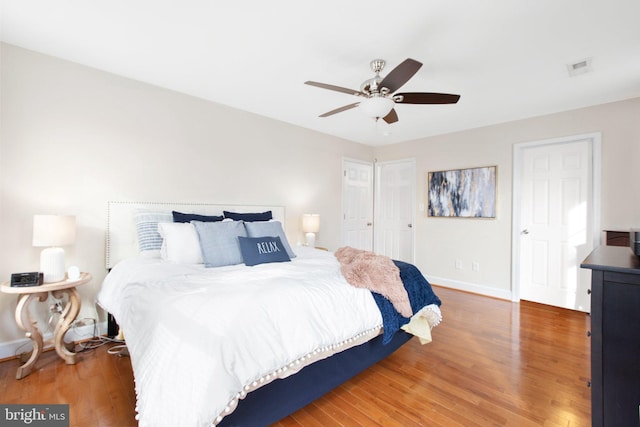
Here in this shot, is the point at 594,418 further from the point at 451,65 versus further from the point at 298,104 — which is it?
the point at 298,104

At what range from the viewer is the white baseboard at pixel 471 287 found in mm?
3981

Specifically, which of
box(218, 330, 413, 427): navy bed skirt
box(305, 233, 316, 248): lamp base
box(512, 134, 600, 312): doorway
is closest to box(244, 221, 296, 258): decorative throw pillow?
box(305, 233, 316, 248): lamp base

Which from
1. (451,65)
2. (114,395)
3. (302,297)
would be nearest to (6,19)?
(114,395)

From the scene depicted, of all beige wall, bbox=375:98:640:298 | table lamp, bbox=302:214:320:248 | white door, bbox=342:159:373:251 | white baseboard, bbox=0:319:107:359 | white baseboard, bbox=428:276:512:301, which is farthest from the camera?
white door, bbox=342:159:373:251

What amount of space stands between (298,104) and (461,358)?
3006 millimetres

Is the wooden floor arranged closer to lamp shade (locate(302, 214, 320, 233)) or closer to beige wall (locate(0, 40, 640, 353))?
beige wall (locate(0, 40, 640, 353))

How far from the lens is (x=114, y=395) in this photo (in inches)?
72.0

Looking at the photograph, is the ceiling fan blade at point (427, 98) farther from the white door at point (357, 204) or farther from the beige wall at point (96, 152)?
the white door at point (357, 204)

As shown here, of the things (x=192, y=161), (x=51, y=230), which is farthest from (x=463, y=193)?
(x=51, y=230)

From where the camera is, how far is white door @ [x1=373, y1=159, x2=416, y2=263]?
505 centimetres

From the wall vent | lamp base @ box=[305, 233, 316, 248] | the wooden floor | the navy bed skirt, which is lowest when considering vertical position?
the wooden floor

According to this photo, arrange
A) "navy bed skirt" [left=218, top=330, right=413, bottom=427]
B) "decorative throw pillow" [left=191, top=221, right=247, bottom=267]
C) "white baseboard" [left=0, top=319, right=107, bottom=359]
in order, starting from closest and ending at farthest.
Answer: "navy bed skirt" [left=218, top=330, right=413, bottom=427] → "white baseboard" [left=0, top=319, right=107, bottom=359] → "decorative throw pillow" [left=191, top=221, right=247, bottom=267]

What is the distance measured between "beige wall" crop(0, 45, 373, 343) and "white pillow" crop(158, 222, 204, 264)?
2.22ft

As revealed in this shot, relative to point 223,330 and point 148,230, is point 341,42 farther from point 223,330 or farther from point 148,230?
point 148,230
